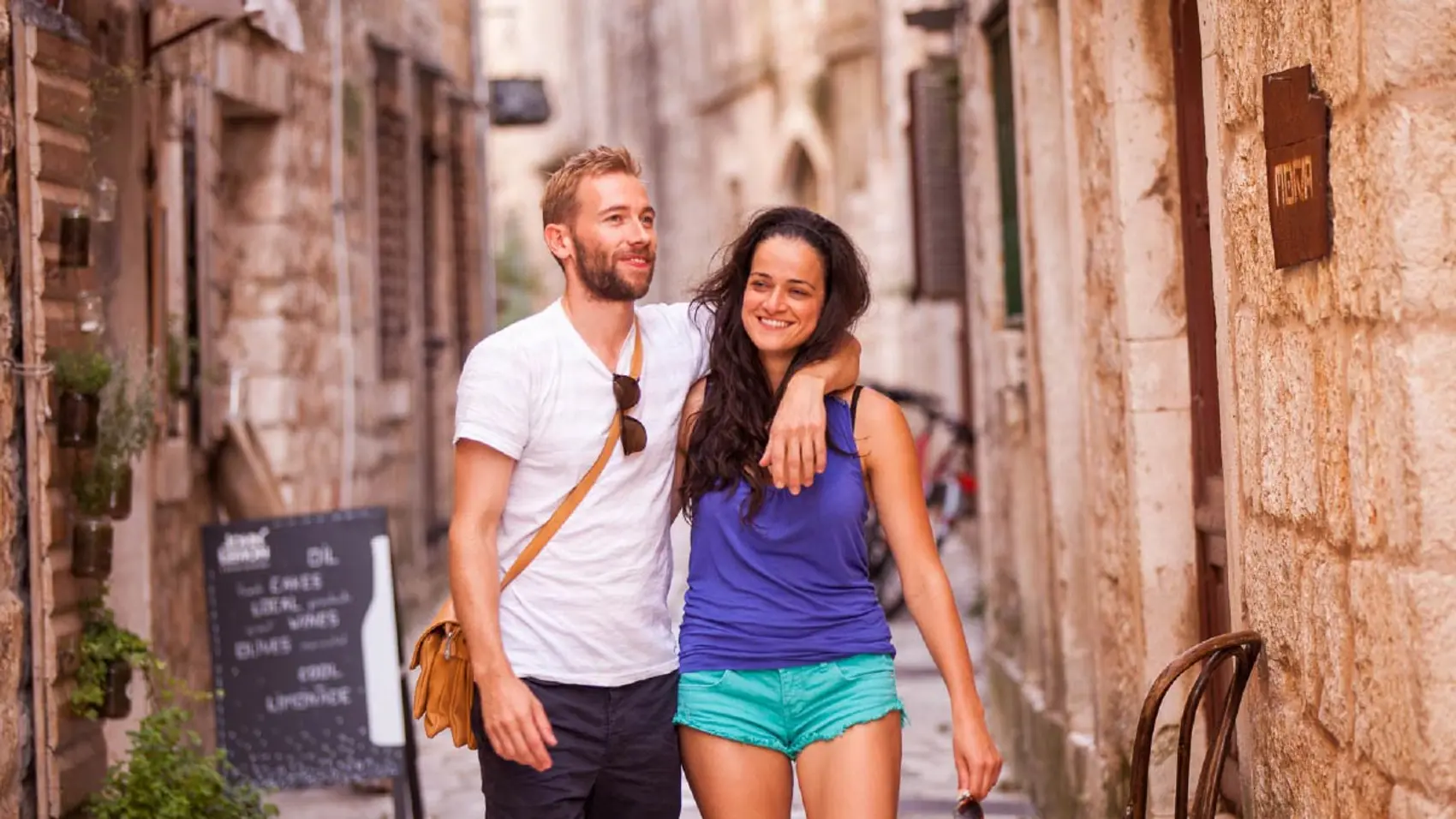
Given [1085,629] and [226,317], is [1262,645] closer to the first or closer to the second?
[1085,629]

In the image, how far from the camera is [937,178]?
12219mm

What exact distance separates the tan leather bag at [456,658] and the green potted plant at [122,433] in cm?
247

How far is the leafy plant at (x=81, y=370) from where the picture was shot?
553 cm

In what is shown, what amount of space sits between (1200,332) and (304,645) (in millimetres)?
3086

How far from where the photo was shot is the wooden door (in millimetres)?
5082

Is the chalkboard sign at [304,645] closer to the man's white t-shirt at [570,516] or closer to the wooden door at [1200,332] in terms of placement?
the wooden door at [1200,332]

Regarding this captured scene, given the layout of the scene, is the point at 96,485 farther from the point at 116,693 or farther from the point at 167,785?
the point at 167,785

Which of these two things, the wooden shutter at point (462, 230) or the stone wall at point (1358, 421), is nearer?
the stone wall at point (1358, 421)

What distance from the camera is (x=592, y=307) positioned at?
12.3 feet

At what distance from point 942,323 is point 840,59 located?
7.99m

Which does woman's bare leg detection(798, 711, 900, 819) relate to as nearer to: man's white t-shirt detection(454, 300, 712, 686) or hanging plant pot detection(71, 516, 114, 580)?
man's white t-shirt detection(454, 300, 712, 686)

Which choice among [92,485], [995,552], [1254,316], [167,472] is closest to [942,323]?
[995,552]

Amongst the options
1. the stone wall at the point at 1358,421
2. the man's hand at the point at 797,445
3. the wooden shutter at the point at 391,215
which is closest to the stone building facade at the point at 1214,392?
the stone wall at the point at 1358,421

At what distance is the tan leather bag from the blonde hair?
378mm
